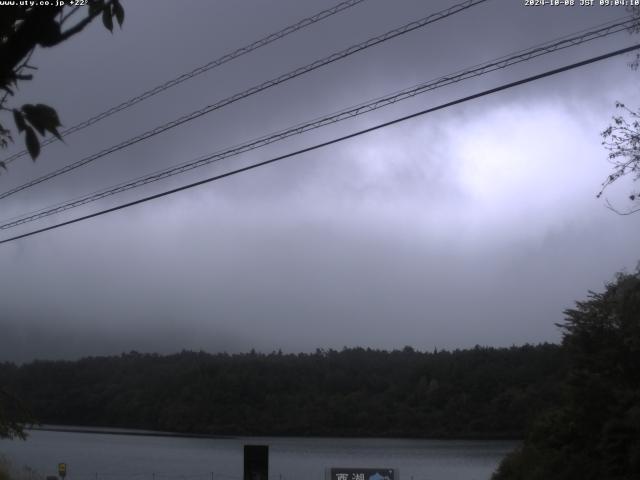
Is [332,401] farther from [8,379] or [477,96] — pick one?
[477,96]

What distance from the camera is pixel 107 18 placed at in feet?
14.8

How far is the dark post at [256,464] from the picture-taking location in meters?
17.7

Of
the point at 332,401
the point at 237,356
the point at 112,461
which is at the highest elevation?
the point at 237,356

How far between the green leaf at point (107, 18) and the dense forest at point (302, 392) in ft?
145

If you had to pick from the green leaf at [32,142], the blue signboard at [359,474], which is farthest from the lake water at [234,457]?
the green leaf at [32,142]

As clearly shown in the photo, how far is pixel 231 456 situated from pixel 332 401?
12.0 meters

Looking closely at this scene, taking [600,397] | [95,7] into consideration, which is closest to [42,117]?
→ [95,7]

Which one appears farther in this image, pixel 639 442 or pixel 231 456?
pixel 231 456

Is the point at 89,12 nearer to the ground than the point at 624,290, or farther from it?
nearer to the ground

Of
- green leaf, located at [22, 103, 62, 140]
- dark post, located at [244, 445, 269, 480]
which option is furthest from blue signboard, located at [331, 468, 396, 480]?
green leaf, located at [22, 103, 62, 140]

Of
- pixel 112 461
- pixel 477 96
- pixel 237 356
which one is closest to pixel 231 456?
pixel 112 461

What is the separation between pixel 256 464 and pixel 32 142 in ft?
48.3

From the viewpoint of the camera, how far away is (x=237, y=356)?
7156 centimetres

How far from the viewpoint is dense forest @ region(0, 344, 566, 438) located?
49.6 metres
